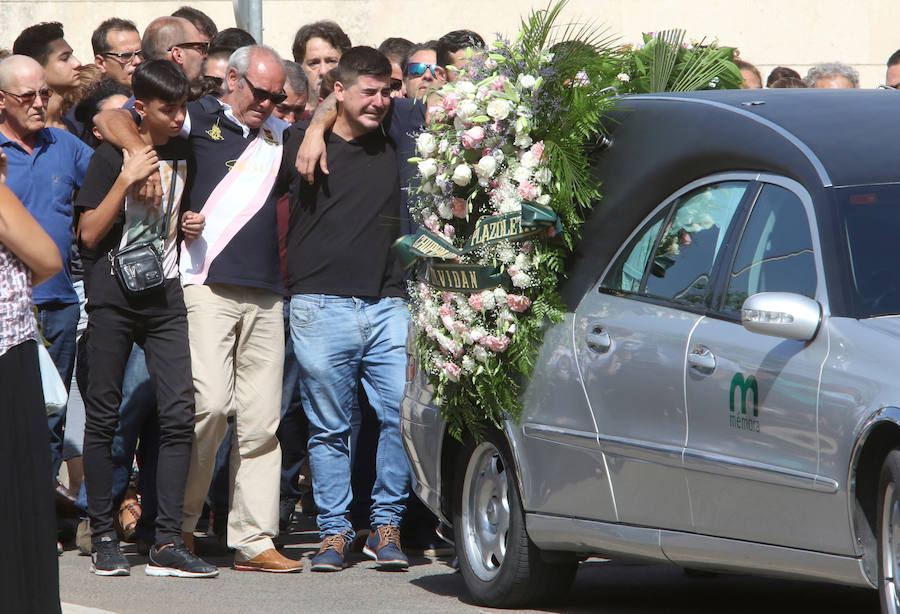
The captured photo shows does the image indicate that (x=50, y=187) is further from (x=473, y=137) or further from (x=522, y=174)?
(x=522, y=174)

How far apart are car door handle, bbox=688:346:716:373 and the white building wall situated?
900 cm

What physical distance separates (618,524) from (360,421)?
282 centimetres

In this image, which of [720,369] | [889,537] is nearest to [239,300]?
[720,369]

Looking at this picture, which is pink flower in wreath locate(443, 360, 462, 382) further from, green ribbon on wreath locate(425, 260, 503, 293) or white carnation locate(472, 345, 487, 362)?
green ribbon on wreath locate(425, 260, 503, 293)

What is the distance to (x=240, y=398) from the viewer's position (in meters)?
8.04

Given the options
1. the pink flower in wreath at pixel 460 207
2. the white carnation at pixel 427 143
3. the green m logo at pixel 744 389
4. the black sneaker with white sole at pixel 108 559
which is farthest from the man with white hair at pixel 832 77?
the green m logo at pixel 744 389

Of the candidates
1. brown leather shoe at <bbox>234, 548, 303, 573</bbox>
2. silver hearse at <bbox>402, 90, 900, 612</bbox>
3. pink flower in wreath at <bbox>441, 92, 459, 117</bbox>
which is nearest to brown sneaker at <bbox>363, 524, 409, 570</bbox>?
brown leather shoe at <bbox>234, 548, 303, 573</bbox>

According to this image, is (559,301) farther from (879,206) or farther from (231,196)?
(231,196)

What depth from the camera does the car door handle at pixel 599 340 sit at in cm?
614

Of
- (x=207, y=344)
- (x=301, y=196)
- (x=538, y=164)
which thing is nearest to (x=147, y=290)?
(x=207, y=344)

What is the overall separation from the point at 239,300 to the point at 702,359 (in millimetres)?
3072

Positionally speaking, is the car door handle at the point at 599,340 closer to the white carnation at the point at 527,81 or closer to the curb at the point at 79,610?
the white carnation at the point at 527,81

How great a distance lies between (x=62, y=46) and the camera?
33.0 ft

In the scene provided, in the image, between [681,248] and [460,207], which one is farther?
[460,207]
